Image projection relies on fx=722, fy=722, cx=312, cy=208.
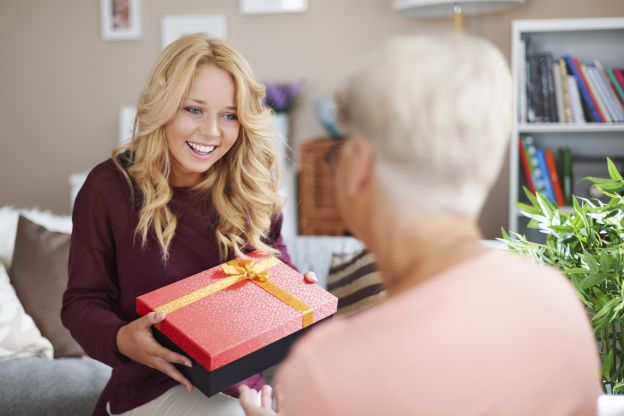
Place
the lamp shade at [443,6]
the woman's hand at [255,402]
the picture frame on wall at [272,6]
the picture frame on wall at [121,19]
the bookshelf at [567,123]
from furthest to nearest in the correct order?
the picture frame on wall at [121,19]
the picture frame on wall at [272,6]
the bookshelf at [567,123]
the lamp shade at [443,6]
the woman's hand at [255,402]

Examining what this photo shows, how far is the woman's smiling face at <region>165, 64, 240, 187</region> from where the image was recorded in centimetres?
161

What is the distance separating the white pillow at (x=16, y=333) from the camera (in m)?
2.34

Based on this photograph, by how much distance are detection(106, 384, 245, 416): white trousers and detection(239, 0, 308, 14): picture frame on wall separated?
2.80 meters

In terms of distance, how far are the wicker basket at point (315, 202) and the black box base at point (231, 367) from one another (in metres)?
2.12

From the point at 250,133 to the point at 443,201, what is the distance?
Result: 0.96m

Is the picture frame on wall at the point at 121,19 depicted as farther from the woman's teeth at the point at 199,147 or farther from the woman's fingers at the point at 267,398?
the woman's fingers at the point at 267,398

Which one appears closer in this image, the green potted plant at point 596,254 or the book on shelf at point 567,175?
the green potted plant at point 596,254

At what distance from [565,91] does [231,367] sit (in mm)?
2609

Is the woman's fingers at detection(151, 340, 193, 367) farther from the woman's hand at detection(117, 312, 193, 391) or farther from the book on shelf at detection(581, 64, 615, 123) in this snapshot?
the book on shelf at detection(581, 64, 615, 123)

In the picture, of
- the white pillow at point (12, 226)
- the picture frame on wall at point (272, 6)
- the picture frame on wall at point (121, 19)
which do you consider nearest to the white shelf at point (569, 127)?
the picture frame on wall at point (272, 6)

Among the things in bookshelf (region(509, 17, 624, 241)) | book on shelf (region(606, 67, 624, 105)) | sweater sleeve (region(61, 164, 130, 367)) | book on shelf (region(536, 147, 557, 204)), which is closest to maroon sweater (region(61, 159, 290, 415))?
sweater sleeve (region(61, 164, 130, 367))

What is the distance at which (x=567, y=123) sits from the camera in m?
3.43

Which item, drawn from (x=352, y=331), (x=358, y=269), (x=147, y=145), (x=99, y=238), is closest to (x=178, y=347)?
(x=99, y=238)

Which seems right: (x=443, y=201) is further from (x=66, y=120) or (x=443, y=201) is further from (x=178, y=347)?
(x=66, y=120)
